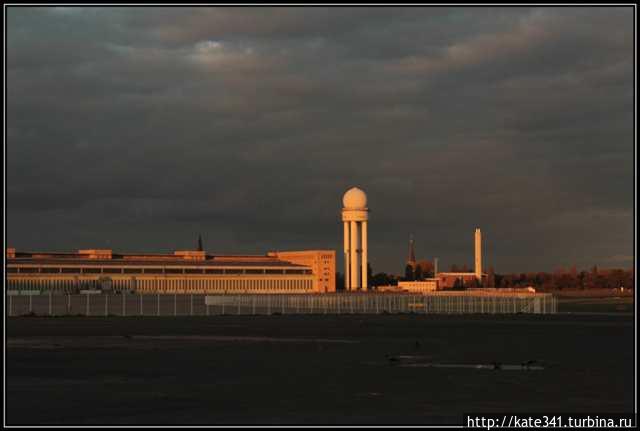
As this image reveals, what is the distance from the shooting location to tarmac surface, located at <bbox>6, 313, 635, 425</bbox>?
84.4 ft

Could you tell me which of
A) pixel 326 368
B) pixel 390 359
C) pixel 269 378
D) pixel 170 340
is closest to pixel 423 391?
pixel 269 378

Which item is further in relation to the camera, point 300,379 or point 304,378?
point 304,378

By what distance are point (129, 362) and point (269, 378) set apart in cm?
903

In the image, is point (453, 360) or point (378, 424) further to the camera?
point (453, 360)

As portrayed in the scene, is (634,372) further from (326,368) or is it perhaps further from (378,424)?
(378,424)

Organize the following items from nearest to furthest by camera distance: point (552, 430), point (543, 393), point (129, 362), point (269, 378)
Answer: point (552, 430) → point (543, 393) → point (269, 378) → point (129, 362)

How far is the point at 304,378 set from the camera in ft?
114

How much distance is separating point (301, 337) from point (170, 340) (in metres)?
8.33

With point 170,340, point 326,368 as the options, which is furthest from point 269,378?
point 170,340

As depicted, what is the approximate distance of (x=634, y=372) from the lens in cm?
3772

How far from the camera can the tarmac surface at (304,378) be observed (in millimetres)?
25734

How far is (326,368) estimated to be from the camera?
39.1 meters

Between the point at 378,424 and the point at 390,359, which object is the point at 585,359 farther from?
the point at 378,424

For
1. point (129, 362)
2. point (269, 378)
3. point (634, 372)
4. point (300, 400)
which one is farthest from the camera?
point (129, 362)
